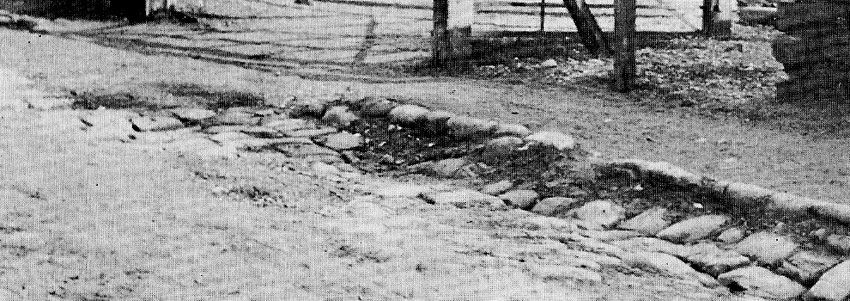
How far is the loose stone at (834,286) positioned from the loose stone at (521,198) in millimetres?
1701

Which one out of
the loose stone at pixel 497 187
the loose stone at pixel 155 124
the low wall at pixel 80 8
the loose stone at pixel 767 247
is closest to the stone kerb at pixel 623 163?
the loose stone at pixel 767 247

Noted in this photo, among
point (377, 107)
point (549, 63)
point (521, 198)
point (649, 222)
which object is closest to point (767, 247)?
point (649, 222)

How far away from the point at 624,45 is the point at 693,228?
313 cm

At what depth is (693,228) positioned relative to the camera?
16.7 feet

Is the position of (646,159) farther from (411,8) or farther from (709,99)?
(411,8)

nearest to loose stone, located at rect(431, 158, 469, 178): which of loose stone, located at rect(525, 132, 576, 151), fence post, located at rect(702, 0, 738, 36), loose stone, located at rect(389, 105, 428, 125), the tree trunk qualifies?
loose stone, located at rect(525, 132, 576, 151)

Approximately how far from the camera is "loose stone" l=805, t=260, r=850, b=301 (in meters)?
4.18

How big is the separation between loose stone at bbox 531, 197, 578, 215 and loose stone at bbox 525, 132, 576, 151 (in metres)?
0.64

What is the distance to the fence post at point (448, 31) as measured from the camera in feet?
30.1

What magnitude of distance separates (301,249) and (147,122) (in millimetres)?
2862

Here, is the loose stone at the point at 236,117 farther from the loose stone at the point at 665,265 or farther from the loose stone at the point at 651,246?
the loose stone at the point at 665,265

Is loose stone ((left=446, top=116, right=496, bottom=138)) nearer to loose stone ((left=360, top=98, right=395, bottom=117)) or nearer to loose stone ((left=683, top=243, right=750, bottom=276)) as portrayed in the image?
loose stone ((left=360, top=98, right=395, bottom=117))

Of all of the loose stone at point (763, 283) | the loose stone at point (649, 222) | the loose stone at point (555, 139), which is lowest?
the loose stone at point (763, 283)

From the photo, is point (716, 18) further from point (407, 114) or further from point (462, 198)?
point (462, 198)
